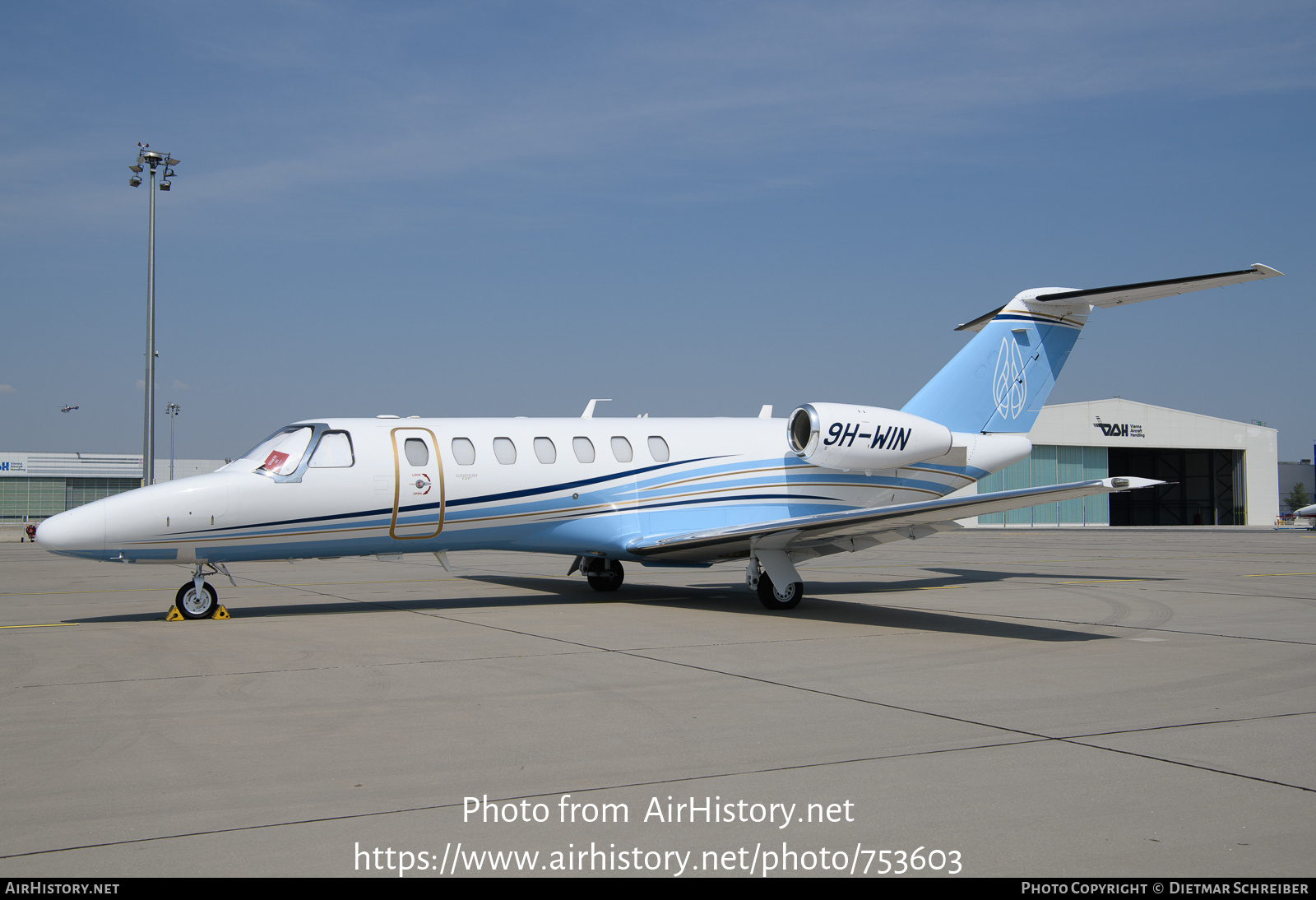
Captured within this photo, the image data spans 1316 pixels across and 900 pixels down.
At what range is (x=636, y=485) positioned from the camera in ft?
48.4

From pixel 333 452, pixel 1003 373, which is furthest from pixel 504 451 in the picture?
pixel 1003 373

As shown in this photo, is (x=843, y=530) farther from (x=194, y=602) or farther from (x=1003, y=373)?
(x=194, y=602)

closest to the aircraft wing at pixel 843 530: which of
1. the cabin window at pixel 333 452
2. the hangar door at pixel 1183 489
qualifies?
the cabin window at pixel 333 452

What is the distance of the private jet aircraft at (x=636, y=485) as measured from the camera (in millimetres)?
12359

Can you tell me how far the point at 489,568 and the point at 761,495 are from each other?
33.3 ft

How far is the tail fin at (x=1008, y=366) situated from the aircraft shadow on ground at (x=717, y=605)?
3.15 metres

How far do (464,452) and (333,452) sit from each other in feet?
5.62

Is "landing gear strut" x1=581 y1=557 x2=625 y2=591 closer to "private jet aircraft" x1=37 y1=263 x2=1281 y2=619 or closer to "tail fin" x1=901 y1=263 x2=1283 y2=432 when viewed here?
"private jet aircraft" x1=37 y1=263 x2=1281 y2=619

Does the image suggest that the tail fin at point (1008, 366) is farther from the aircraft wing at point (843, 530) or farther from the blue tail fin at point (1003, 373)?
the aircraft wing at point (843, 530)

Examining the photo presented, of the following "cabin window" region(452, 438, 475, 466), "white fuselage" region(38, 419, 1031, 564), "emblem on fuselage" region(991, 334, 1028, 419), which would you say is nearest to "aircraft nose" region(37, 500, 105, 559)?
"white fuselage" region(38, 419, 1031, 564)

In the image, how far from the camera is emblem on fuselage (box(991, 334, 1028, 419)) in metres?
16.6

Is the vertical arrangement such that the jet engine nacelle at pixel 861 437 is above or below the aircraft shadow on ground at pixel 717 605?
above

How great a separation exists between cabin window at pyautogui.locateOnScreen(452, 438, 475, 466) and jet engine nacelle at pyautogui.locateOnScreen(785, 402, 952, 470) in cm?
479
